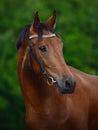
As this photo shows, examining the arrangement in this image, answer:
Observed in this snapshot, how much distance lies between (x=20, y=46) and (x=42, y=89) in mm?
714

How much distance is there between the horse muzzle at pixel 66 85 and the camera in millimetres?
9711

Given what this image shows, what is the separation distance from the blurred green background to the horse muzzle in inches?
546

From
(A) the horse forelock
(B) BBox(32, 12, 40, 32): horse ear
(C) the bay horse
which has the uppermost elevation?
(B) BBox(32, 12, 40, 32): horse ear

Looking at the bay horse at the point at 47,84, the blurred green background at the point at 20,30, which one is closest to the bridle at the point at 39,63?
the bay horse at the point at 47,84

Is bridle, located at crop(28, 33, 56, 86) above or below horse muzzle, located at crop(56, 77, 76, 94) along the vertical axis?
above

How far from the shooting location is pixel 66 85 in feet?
31.9

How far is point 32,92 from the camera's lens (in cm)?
1042

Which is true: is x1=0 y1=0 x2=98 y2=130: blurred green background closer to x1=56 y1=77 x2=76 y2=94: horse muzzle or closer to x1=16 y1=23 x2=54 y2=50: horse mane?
x1=16 y1=23 x2=54 y2=50: horse mane

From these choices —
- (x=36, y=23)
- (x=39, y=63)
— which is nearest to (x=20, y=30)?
(x=36, y=23)

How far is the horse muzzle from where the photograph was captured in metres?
9.71

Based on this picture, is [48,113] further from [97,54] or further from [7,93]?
[97,54]

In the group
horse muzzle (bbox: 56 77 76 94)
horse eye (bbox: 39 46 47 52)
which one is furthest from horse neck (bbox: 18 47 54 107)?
horse muzzle (bbox: 56 77 76 94)

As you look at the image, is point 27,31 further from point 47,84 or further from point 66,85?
point 66,85

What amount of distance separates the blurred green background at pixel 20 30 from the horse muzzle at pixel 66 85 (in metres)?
13.9
